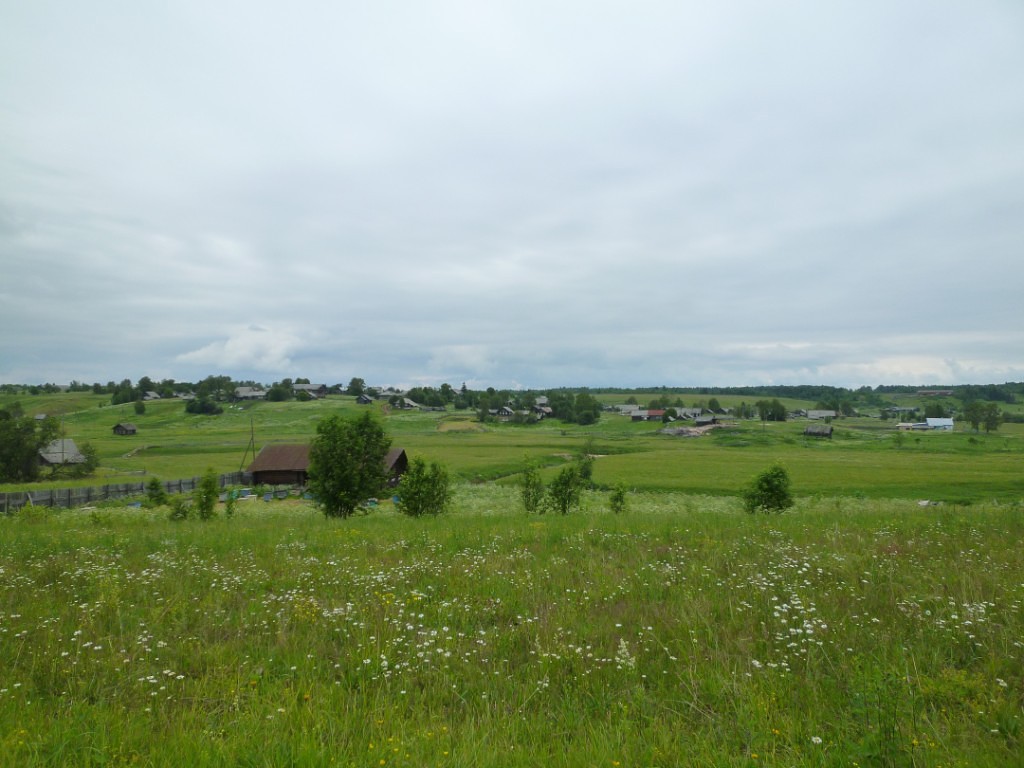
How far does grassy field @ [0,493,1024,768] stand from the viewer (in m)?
3.78

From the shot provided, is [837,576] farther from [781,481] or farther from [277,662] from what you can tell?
[781,481]

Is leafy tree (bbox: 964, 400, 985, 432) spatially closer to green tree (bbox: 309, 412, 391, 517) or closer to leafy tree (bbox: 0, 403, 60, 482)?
green tree (bbox: 309, 412, 391, 517)

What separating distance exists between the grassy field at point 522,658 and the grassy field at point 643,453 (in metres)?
24.9

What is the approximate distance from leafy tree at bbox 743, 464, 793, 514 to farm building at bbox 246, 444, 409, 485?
139ft

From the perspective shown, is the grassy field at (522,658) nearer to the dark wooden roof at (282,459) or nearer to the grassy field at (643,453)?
the grassy field at (643,453)

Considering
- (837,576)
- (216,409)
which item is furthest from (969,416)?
(216,409)

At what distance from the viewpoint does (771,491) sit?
3119 cm

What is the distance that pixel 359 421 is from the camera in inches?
1336

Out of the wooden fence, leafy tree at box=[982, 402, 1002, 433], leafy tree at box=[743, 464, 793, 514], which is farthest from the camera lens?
leafy tree at box=[982, 402, 1002, 433]

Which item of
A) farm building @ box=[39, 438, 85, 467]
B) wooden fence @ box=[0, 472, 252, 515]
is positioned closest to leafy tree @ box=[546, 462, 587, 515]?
wooden fence @ box=[0, 472, 252, 515]

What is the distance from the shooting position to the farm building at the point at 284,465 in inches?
2509

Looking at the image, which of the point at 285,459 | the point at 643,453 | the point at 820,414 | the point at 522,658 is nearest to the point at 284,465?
the point at 285,459

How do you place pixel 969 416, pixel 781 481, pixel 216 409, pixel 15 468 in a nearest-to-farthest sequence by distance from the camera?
pixel 781 481
pixel 15 468
pixel 969 416
pixel 216 409

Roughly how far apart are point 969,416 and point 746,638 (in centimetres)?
16926
